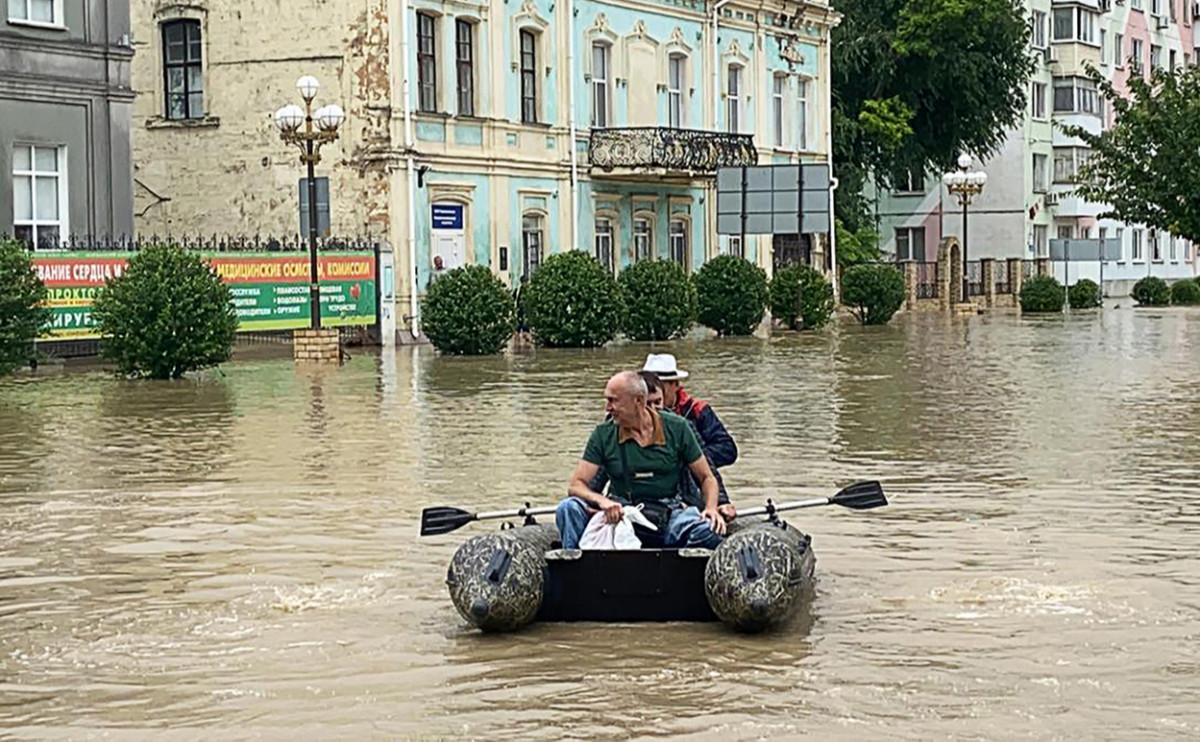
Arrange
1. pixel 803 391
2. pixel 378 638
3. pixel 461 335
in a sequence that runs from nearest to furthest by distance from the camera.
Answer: pixel 378 638
pixel 803 391
pixel 461 335

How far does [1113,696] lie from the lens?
28.2 feet

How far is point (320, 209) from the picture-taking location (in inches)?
1533

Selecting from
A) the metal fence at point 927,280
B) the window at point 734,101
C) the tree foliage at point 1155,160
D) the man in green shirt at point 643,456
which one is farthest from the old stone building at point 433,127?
the man in green shirt at point 643,456

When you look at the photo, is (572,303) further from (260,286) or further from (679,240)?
(679,240)

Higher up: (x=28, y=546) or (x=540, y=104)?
(x=540, y=104)

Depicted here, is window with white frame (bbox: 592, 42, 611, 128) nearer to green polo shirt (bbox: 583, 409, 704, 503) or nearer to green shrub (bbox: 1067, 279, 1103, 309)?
green shrub (bbox: 1067, 279, 1103, 309)

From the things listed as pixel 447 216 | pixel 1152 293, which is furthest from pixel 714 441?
pixel 1152 293

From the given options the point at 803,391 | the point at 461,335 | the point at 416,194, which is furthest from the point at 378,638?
the point at 416,194

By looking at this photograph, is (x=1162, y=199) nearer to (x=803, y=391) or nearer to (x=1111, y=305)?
(x=803, y=391)

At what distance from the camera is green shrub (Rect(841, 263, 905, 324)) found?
5053 cm

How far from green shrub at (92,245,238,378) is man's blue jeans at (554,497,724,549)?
17689 mm

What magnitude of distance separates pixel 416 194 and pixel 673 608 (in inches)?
1180

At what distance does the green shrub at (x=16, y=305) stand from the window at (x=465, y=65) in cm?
1547

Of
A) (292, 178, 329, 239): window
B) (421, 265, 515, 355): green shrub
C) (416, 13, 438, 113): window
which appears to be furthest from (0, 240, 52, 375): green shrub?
(416, 13, 438, 113): window
